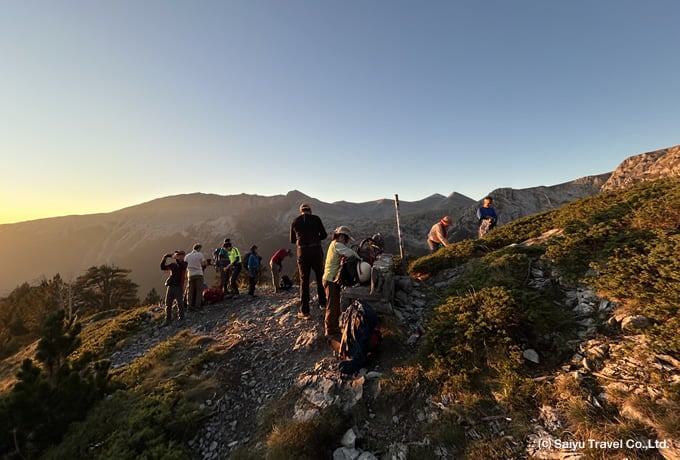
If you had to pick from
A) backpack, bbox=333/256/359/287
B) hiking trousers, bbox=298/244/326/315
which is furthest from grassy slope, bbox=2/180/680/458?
hiking trousers, bbox=298/244/326/315

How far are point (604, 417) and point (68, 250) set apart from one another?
190036mm

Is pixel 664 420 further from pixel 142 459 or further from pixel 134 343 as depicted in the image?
pixel 134 343

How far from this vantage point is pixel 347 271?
659 cm

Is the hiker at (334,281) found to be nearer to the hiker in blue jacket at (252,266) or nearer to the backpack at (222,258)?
the hiker in blue jacket at (252,266)

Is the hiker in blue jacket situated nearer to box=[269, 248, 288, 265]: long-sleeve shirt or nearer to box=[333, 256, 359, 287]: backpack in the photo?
box=[269, 248, 288, 265]: long-sleeve shirt

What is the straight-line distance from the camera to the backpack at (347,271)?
6555 millimetres

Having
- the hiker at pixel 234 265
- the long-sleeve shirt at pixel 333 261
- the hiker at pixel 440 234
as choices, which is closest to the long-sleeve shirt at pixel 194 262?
the hiker at pixel 234 265

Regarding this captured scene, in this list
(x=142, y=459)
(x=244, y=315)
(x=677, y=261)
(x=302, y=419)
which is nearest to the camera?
(x=142, y=459)

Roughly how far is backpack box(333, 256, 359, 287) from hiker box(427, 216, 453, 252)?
5982 mm

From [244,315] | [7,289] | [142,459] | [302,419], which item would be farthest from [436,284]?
[7,289]

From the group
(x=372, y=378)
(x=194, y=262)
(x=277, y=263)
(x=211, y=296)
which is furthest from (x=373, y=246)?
Answer: (x=211, y=296)

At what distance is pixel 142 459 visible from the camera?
4156 mm

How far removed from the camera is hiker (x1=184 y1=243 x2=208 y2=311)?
11234mm

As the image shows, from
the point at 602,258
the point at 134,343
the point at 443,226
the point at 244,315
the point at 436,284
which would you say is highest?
the point at 443,226
